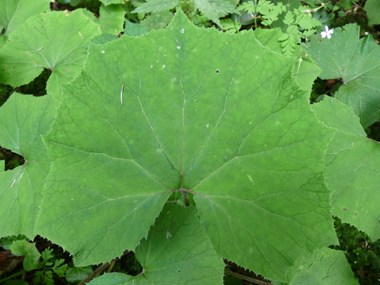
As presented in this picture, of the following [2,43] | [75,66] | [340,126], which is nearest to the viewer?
[340,126]

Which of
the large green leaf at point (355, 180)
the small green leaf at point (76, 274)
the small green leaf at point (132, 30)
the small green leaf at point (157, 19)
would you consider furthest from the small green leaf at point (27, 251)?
the large green leaf at point (355, 180)

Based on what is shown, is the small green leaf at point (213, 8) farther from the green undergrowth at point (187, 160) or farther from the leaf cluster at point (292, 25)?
the green undergrowth at point (187, 160)

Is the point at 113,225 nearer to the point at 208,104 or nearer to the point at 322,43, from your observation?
the point at 208,104

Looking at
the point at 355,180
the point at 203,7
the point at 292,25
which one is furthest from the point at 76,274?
the point at 292,25

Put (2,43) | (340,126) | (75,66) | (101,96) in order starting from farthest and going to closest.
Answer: (2,43) → (75,66) → (340,126) → (101,96)

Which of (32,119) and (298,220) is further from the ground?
(32,119)

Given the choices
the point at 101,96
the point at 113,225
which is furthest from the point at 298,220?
the point at 101,96

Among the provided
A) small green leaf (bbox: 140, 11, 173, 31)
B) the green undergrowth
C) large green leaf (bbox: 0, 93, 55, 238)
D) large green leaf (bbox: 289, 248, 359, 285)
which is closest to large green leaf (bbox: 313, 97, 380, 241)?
large green leaf (bbox: 289, 248, 359, 285)
